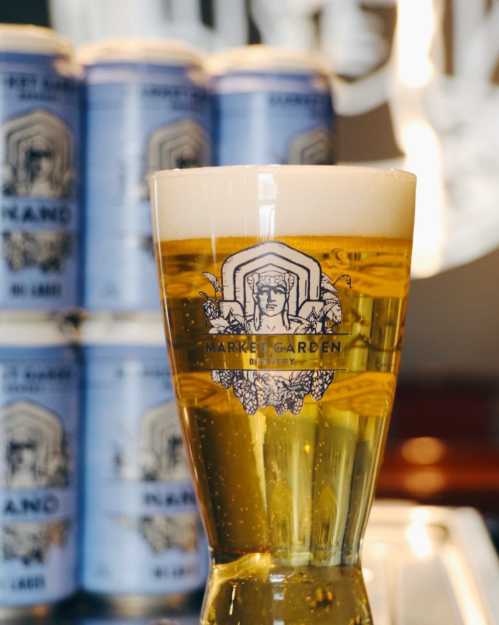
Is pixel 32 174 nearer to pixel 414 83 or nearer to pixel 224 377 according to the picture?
pixel 224 377

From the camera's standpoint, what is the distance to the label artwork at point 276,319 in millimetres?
719

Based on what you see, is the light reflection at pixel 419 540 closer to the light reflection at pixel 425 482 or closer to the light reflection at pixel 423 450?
the light reflection at pixel 425 482

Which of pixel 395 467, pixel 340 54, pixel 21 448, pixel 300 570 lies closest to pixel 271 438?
pixel 300 570

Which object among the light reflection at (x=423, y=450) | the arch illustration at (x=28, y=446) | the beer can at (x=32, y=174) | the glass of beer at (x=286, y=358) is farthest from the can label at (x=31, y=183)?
the light reflection at (x=423, y=450)

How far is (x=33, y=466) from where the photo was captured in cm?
105

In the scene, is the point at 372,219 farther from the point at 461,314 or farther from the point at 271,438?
the point at 461,314

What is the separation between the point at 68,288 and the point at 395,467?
108 inches

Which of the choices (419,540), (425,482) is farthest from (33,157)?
(425,482)

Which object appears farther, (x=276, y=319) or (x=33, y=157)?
(x=33, y=157)

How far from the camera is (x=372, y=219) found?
0.74 m

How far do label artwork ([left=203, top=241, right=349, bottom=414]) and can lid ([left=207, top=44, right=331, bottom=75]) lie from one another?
0.43 m

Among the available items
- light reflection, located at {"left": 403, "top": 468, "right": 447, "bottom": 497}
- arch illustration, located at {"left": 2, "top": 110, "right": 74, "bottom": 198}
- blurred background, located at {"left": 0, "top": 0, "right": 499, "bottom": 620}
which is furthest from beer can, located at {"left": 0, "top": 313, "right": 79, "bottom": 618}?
blurred background, located at {"left": 0, "top": 0, "right": 499, "bottom": 620}

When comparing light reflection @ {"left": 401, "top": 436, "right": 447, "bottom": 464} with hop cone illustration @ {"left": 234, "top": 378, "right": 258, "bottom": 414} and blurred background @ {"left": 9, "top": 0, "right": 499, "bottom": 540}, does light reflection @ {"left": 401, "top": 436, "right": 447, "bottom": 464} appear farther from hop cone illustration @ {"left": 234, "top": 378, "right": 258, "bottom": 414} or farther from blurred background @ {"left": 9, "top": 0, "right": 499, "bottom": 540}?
hop cone illustration @ {"left": 234, "top": 378, "right": 258, "bottom": 414}

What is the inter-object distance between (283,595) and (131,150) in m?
0.50
